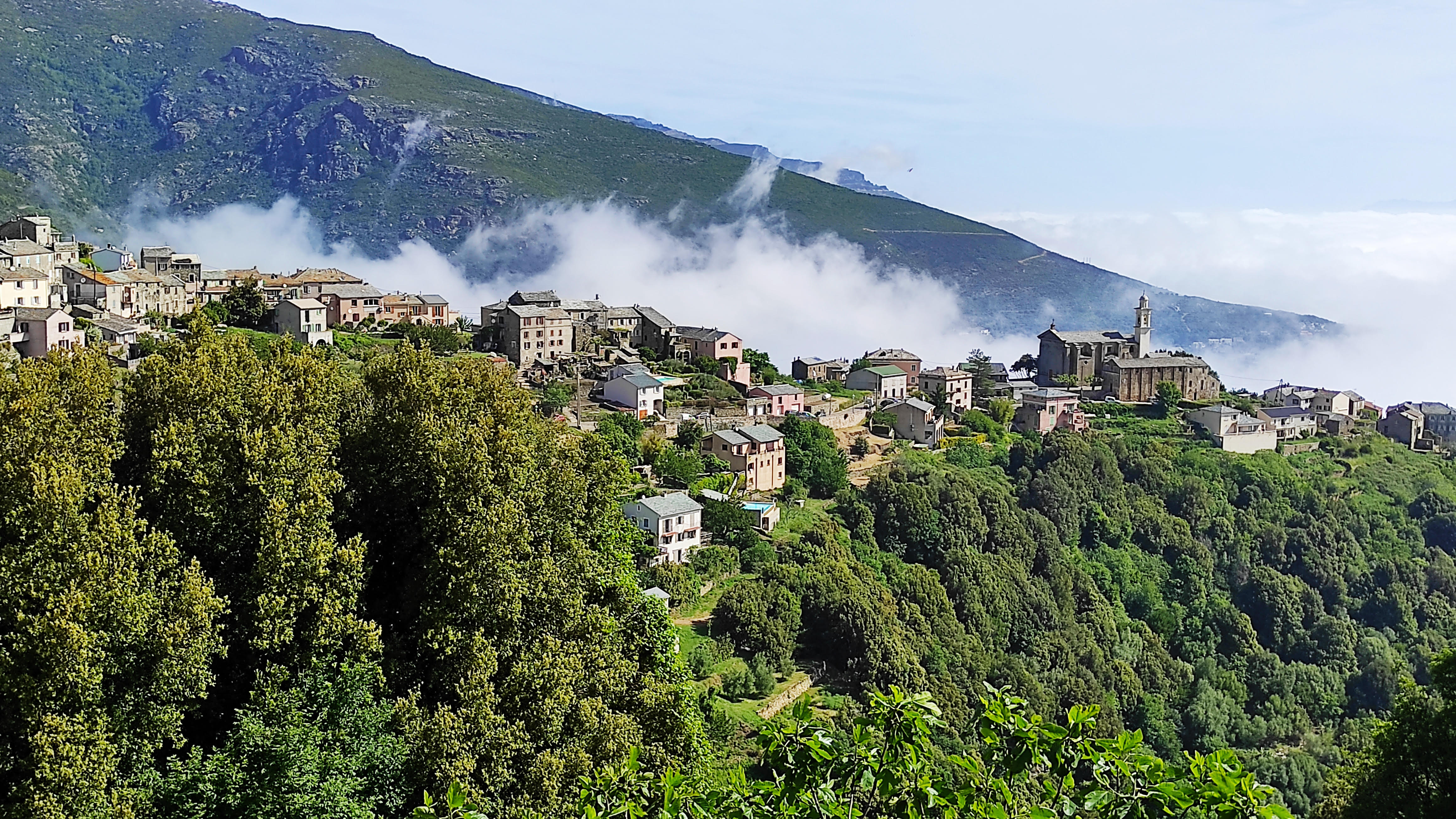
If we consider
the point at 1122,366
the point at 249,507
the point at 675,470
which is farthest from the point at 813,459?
the point at 249,507

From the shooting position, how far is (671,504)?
94.2ft

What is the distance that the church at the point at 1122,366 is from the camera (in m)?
57.3

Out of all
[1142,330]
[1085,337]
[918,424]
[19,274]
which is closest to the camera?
[19,274]

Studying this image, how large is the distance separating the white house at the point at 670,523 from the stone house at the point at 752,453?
5288 mm

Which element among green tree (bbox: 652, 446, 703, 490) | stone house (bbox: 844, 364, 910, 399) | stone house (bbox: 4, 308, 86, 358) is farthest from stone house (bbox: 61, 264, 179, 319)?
stone house (bbox: 844, 364, 910, 399)

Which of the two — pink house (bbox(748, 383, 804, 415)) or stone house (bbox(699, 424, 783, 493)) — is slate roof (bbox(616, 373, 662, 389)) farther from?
pink house (bbox(748, 383, 804, 415))

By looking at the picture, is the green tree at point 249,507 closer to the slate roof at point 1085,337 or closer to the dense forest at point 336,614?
the dense forest at point 336,614

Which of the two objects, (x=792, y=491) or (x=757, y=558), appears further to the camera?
(x=792, y=491)

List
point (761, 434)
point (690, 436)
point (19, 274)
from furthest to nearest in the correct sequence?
point (690, 436) → point (761, 434) → point (19, 274)

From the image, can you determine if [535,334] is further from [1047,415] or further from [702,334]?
[1047,415]

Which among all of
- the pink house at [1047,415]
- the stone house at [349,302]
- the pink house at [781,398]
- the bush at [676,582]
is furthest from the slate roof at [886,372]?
the bush at [676,582]

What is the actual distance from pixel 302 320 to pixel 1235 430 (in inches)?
1452

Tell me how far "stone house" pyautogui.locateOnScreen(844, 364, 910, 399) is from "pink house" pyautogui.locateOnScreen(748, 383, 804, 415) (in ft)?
22.1

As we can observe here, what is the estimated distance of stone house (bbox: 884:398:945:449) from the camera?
44531 millimetres
